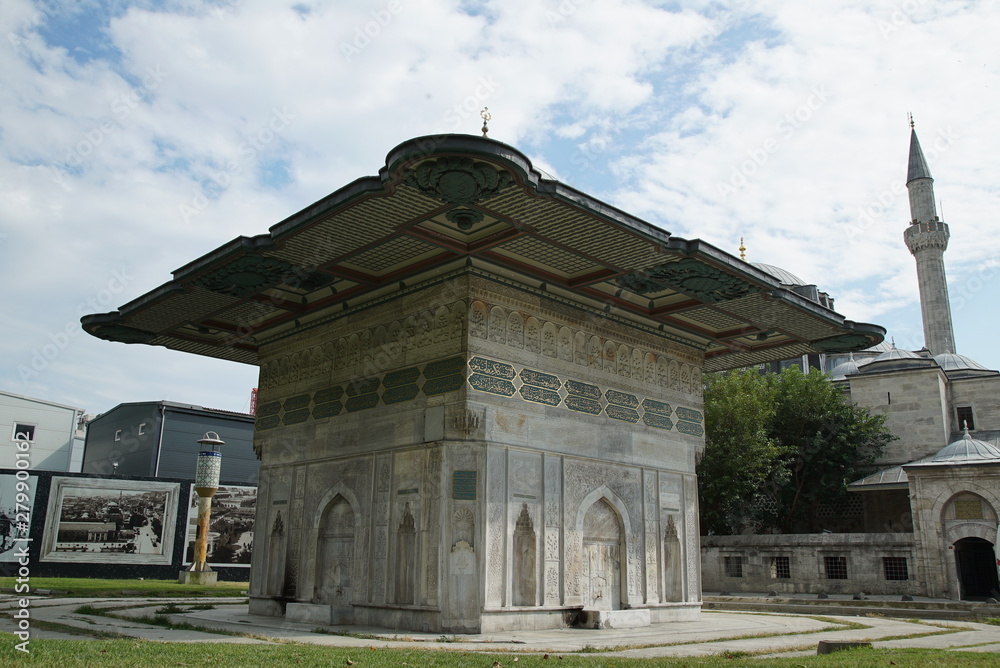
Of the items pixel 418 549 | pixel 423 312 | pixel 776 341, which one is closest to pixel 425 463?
pixel 418 549

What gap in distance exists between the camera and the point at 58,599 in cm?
1210

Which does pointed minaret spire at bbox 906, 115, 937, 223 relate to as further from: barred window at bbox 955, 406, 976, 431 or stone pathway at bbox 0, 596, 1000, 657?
stone pathway at bbox 0, 596, 1000, 657

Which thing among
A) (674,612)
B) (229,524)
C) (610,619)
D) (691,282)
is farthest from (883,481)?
(229,524)

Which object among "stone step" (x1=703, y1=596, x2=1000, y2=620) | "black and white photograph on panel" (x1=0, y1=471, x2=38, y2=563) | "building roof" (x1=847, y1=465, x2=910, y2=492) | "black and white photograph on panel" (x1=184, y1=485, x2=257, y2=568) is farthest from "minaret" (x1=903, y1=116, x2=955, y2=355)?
"black and white photograph on panel" (x1=0, y1=471, x2=38, y2=563)

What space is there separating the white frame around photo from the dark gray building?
471 centimetres

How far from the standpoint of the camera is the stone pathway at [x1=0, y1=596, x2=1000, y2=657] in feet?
24.1

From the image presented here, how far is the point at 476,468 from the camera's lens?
9258 millimetres

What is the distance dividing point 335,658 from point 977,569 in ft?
58.0

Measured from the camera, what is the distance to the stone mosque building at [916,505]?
56.6 ft

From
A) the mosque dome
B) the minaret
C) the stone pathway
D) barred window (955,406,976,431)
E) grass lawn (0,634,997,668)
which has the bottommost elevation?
the stone pathway

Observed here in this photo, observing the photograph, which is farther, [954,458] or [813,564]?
[813,564]

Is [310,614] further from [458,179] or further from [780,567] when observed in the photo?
[780,567]

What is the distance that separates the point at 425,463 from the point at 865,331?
6.78m

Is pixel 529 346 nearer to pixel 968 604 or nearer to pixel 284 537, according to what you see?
pixel 284 537
